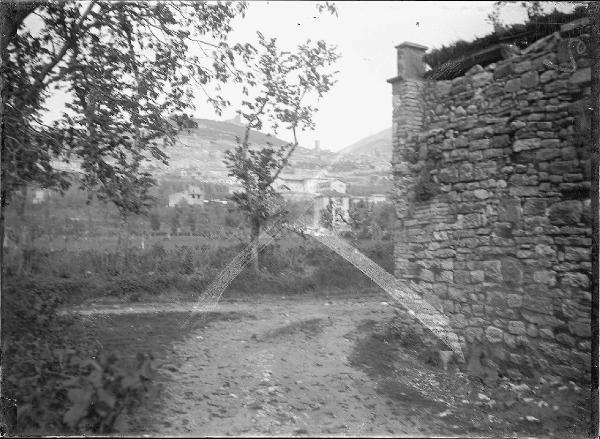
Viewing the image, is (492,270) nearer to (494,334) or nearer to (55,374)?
(494,334)

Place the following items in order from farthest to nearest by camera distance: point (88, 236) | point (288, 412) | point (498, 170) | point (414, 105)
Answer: point (414, 105) → point (498, 170) → point (88, 236) → point (288, 412)

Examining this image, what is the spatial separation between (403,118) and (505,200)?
1459mm

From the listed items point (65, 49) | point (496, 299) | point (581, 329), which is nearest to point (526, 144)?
point (496, 299)

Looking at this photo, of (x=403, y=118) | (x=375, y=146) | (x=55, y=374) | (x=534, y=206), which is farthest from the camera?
(x=403, y=118)

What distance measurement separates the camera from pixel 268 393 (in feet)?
9.32

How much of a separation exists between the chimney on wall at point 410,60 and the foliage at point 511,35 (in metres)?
0.10

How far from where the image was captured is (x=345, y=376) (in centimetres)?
313

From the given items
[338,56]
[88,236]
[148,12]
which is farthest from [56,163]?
[338,56]

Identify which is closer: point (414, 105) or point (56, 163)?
point (56, 163)

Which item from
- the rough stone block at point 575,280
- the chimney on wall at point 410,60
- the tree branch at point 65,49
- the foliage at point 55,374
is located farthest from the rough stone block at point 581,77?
the tree branch at point 65,49

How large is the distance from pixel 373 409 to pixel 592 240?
213 centimetres

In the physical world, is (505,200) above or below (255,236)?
above

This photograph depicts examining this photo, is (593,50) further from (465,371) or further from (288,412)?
(288,412)

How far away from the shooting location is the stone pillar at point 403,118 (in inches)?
154
